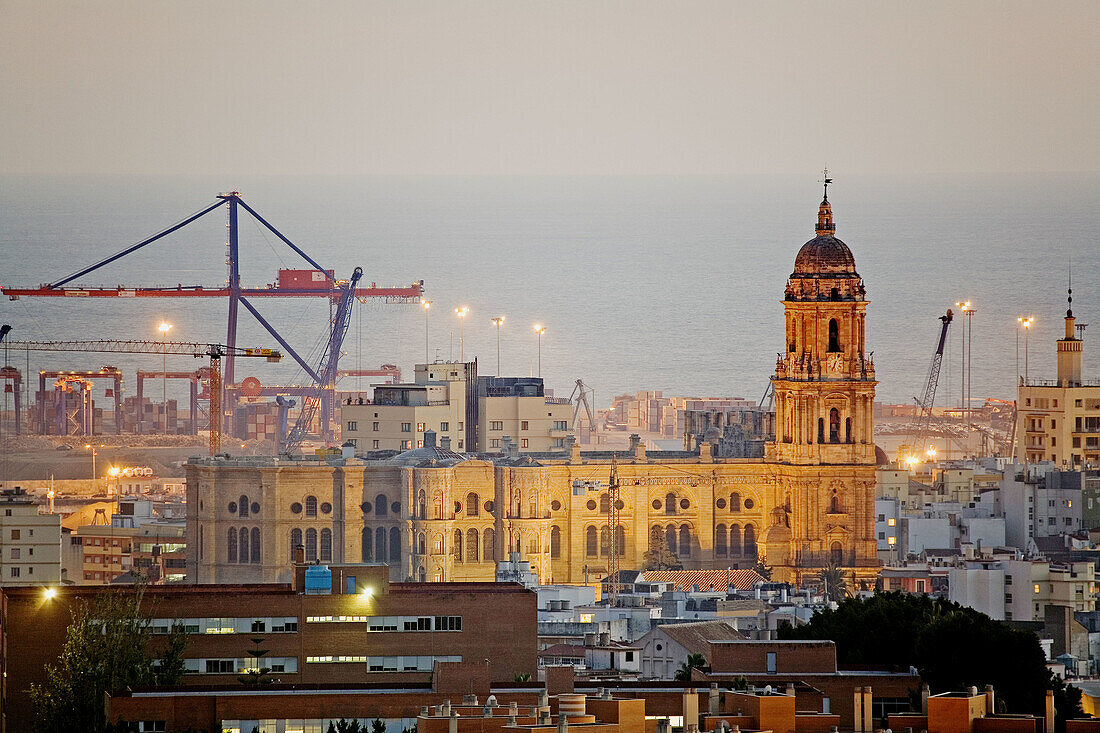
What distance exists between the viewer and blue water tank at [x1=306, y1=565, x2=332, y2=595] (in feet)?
341

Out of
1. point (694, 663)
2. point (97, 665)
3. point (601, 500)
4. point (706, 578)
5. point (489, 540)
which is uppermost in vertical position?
point (601, 500)

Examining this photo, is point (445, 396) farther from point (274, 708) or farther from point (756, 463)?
point (274, 708)

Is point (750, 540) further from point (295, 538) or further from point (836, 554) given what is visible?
point (295, 538)

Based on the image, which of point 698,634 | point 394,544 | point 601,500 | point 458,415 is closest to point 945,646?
point 698,634

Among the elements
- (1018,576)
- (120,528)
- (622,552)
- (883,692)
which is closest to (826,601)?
(1018,576)

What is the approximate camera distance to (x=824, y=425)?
180 metres

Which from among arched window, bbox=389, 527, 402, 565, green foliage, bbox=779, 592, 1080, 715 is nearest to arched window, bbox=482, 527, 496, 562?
arched window, bbox=389, 527, 402, 565

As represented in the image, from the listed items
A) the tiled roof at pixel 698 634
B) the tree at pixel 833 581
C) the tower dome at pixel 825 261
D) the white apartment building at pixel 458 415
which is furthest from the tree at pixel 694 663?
the white apartment building at pixel 458 415

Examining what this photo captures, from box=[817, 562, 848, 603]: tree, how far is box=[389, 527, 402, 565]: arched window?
788 inches

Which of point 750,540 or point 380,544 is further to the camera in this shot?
point 750,540

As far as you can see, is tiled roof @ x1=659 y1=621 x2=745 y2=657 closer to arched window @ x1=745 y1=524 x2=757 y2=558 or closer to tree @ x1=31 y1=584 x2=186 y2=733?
tree @ x1=31 y1=584 x2=186 y2=733

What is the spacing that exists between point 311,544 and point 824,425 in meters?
26.9

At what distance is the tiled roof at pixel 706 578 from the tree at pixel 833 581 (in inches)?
124

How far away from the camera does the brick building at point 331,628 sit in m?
101
